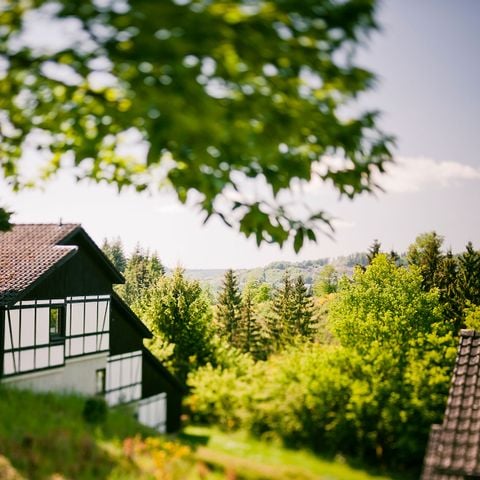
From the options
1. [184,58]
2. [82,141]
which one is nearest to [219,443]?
[82,141]

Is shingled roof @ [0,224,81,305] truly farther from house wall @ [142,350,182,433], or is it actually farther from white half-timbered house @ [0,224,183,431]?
house wall @ [142,350,182,433]

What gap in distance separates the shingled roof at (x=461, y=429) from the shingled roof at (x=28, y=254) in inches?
427

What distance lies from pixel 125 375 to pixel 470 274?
4026 centimetres

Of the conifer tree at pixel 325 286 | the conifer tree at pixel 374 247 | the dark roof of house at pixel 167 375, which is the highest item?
the conifer tree at pixel 374 247

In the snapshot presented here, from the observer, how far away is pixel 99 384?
1717 cm

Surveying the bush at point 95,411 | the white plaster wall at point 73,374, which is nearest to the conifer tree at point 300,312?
the white plaster wall at point 73,374

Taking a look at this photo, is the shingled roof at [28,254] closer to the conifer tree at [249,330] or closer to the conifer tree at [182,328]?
the conifer tree at [182,328]

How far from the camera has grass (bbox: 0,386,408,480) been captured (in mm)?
6059

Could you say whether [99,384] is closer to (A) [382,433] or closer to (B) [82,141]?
(A) [382,433]

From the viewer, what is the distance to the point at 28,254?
18312 mm

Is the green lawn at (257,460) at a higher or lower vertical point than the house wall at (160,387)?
higher

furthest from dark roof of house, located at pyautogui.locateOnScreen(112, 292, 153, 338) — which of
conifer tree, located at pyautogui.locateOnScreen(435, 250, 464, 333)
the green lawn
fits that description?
conifer tree, located at pyautogui.locateOnScreen(435, 250, 464, 333)

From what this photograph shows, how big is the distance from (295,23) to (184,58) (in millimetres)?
814

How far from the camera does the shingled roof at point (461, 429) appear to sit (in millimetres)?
8711
